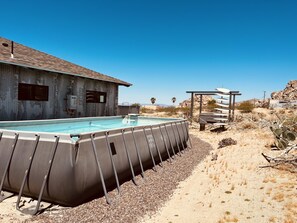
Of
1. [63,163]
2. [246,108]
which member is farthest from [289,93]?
[63,163]

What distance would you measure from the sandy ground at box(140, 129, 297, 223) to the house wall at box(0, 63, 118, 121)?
8.06m

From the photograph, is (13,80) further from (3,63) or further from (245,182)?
(245,182)

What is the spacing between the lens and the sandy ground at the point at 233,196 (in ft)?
15.9

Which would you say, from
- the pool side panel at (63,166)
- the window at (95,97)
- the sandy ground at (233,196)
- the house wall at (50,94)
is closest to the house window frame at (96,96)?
the window at (95,97)

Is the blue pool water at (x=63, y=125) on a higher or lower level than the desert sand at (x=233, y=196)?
higher

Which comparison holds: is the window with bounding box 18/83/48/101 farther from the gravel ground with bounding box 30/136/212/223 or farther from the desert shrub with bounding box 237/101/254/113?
the desert shrub with bounding box 237/101/254/113

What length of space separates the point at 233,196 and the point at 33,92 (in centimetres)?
977

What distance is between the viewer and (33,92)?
36.6 feet

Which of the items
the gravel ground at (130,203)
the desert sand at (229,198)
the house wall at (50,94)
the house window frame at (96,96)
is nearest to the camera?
the gravel ground at (130,203)

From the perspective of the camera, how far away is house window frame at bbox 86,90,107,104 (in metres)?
14.8

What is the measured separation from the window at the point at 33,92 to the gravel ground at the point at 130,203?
6.96 m

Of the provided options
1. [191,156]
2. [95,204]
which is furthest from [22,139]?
[191,156]

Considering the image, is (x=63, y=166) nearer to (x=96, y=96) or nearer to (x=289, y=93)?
(x=96, y=96)

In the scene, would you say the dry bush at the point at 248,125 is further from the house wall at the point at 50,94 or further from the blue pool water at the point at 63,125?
the house wall at the point at 50,94
